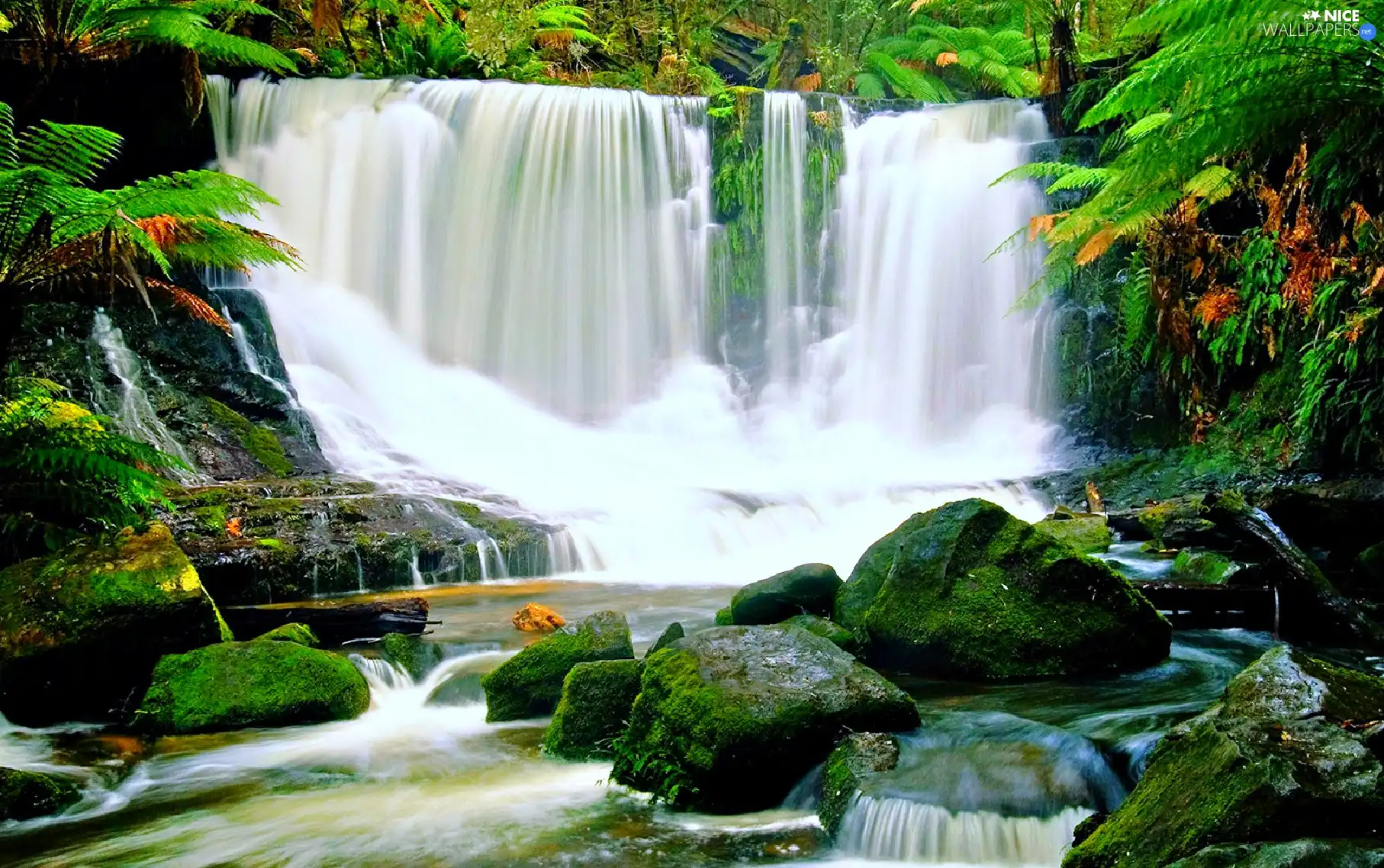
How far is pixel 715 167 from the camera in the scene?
16.1 m

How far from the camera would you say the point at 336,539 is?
25.4 feet

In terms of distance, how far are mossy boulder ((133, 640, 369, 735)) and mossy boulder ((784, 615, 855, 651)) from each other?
2345mm

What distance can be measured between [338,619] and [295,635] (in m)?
0.38

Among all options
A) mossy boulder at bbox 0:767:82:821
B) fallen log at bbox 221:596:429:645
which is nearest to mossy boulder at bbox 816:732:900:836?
mossy boulder at bbox 0:767:82:821

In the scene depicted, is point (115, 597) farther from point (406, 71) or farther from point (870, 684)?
point (406, 71)

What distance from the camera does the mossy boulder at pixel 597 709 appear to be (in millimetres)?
4418

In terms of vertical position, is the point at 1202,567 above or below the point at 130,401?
below

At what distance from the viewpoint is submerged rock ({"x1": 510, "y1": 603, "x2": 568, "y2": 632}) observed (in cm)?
642

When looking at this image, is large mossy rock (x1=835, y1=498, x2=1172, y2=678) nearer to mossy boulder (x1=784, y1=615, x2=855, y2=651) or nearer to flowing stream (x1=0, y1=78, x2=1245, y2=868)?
mossy boulder (x1=784, y1=615, x2=855, y2=651)

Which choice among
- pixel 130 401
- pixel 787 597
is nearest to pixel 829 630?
pixel 787 597

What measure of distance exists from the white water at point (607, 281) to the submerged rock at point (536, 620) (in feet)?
19.5

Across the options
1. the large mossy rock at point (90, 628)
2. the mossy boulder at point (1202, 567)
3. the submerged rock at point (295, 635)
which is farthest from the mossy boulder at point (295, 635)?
the mossy boulder at point (1202, 567)

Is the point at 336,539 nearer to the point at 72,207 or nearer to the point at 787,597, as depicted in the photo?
the point at 72,207

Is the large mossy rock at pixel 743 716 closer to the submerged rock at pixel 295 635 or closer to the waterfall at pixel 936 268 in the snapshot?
the submerged rock at pixel 295 635
